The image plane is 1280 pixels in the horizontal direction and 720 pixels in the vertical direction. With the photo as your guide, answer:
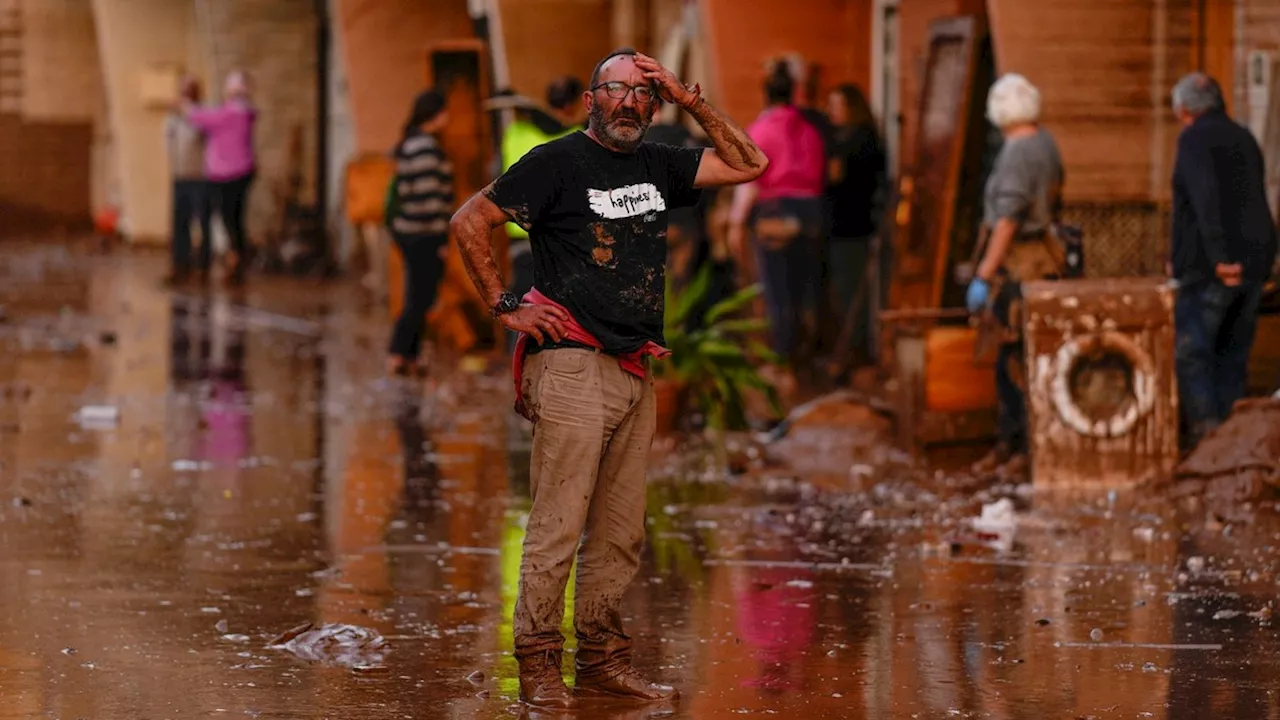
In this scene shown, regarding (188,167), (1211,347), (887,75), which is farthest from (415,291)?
(188,167)

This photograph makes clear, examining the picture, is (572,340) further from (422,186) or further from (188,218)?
(188,218)

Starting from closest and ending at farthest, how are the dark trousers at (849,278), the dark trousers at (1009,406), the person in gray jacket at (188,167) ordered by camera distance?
the dark trousers at (1009,406) < the dark trousers at (849,278) < the person in gray jacket at (188,167)

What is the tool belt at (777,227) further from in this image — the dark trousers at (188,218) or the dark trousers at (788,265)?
the dark trousers at (188,218)

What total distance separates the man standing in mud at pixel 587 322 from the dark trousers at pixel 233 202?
66.1 ft

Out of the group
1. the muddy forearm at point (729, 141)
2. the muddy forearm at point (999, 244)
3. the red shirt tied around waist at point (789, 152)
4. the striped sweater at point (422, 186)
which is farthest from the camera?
the striped sweater at point (422, 186)

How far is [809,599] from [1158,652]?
1.53m

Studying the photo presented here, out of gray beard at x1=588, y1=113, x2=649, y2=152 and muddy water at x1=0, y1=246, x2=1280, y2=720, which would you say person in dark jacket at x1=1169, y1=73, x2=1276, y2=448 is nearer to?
muddy water at x1=0, y1=246, x2=1280, y2=720

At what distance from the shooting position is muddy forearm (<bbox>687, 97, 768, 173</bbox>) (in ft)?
26.1

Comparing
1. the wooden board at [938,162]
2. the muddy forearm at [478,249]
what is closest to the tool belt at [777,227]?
the wooden board at [938,162]

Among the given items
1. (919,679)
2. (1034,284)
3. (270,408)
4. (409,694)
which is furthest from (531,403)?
(270,408)

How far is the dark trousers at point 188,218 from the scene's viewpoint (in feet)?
91.2

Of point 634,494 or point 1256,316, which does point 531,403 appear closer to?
point 634,494

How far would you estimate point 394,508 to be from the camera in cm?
1208

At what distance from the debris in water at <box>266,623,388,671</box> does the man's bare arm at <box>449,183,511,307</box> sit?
136 centimetres
